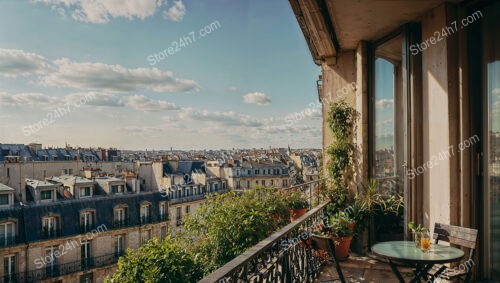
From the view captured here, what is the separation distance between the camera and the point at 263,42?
8539 millimetres

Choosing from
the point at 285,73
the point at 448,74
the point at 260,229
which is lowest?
the point at 260,229

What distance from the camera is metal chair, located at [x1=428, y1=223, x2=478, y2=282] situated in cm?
306

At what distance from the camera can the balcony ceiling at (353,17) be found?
3945mm

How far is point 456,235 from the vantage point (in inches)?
131

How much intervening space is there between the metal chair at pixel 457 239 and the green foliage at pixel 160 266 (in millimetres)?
6464

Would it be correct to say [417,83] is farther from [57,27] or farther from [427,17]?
[57,27]

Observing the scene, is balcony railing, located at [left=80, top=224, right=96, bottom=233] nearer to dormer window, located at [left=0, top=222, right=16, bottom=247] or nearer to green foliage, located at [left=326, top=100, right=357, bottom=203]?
dormer window, located at [left=0, top=222, right=16, bottom=247]

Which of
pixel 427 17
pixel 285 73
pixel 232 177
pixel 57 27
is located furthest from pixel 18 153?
pixel 427 17

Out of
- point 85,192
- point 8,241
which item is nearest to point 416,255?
point 8,241

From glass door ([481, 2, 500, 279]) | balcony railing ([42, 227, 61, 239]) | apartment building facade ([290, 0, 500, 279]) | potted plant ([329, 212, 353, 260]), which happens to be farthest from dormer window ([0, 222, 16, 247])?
glass door ([481, 2, 500, 279])

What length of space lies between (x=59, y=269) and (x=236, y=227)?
64.6ft

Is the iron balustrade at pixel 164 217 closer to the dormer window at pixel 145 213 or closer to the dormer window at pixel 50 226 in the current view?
the dormer window at pixel 145 213

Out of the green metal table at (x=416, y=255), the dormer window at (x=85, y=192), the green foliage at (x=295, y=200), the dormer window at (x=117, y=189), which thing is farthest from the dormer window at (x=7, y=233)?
the green metal table at (x=416, y=255)

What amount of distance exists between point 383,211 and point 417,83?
1.98 metres
